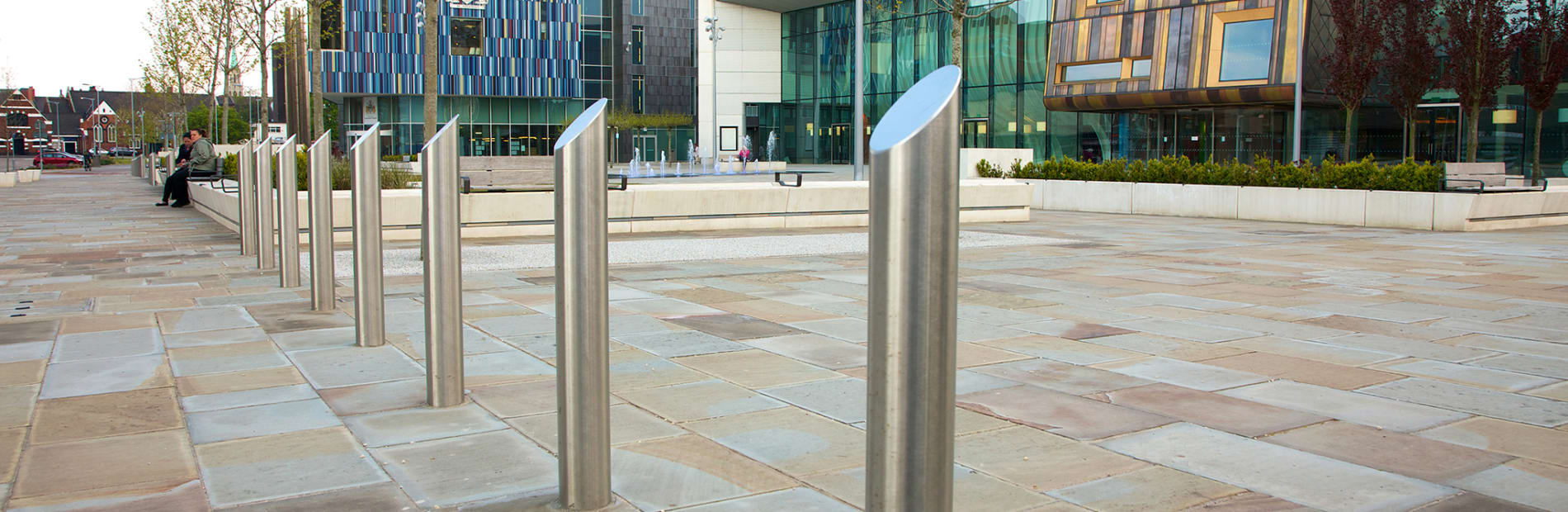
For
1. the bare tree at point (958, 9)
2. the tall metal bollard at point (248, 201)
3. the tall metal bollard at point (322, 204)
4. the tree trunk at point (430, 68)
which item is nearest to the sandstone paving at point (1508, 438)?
the tall metal bollard at point (322, 204)

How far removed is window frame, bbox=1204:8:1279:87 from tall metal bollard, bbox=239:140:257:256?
2684 cm

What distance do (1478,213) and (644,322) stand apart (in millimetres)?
14479

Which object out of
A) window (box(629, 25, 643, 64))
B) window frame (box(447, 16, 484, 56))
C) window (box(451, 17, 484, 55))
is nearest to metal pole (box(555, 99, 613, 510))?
window frame (box(447, 16, 484, 56))

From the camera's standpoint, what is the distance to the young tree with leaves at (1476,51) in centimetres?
2455

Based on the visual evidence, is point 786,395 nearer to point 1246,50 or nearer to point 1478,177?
point 1478,177

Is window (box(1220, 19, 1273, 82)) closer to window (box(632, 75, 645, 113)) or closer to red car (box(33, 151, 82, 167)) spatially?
window (box(632, 75, 645, 113))

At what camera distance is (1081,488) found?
3850mm

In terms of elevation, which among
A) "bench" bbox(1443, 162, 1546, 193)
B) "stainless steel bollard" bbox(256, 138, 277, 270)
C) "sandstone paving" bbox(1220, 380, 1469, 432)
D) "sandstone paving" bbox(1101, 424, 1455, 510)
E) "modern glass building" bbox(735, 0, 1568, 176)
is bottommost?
"sandstone paving" bbox(1101, 424, 1455, 510)

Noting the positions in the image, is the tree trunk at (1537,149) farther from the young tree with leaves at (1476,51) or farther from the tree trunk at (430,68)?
the tree trunk at (430,68)

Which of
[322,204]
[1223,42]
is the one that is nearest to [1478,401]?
[322,204]

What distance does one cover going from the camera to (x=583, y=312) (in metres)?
3.47

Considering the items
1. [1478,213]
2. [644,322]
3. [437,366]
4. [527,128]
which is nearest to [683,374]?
[437,366]

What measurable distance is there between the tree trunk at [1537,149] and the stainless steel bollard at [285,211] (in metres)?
27.9

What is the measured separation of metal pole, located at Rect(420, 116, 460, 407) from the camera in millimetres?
4770
